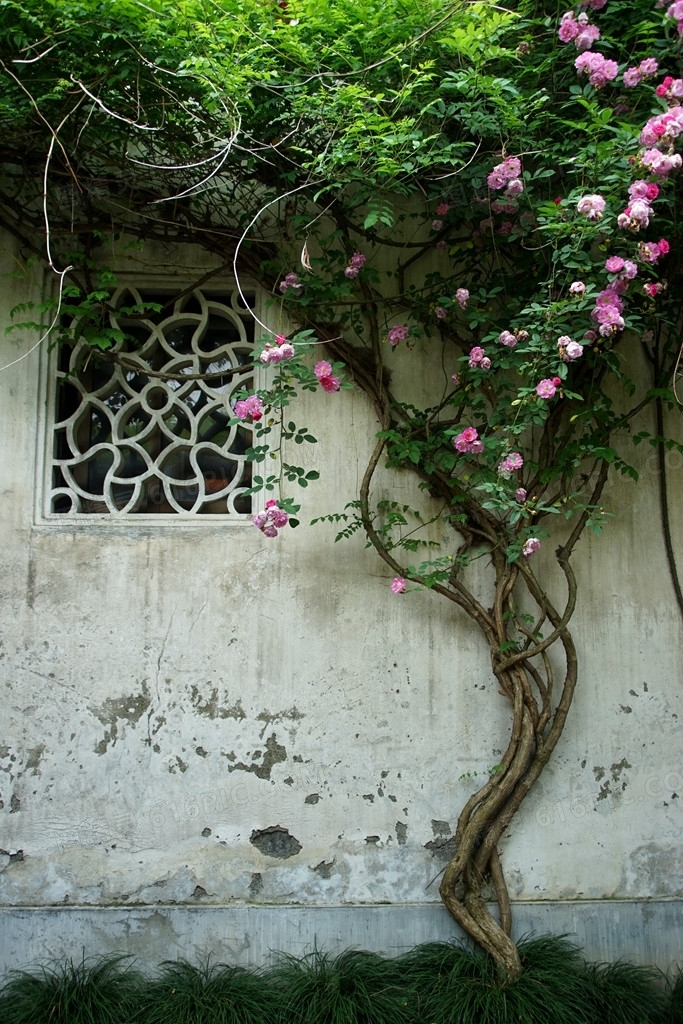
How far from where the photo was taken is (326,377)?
3828mm

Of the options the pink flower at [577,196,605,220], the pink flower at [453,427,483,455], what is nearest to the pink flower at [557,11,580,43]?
the pink flower at [577,196,605,220]

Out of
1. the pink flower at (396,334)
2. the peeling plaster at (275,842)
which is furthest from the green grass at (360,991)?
the pink flower at (396,334)

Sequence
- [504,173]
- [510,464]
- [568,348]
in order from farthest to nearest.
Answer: [510,464] → [504,173] → [568,348]

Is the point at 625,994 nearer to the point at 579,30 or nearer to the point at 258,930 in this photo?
the point at 258,930

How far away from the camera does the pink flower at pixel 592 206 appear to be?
10.5 ft

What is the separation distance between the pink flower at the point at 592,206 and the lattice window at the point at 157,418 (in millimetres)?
1716

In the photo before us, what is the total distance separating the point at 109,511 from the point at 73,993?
2.14 meters

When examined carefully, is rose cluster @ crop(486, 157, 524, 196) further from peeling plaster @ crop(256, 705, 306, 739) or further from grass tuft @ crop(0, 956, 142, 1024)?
grass tuft @ crop(0, 956, 142, 1024)

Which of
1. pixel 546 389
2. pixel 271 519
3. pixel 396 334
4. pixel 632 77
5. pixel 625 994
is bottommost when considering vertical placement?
pixel 625 994

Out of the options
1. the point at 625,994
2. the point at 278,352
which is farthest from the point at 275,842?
the point at 278,352

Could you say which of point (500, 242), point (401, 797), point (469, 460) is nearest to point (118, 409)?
point (469, 460)

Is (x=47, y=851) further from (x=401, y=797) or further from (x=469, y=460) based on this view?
(x=469, y=460)

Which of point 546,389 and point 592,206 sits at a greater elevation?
point 592,206

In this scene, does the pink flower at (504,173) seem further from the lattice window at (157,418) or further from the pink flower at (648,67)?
the lattice window at (157,418)
